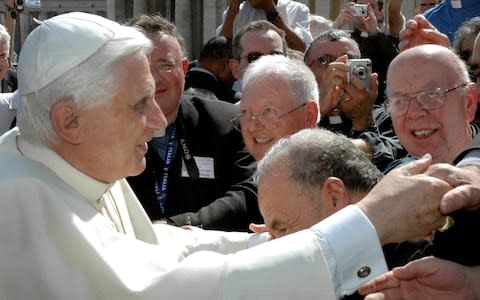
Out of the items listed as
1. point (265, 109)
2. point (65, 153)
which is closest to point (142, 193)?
point (265, 109)

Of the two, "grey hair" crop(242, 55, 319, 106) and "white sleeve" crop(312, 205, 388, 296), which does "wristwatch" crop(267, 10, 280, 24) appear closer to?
"grey hair" crop(242, 55, 319, 106)

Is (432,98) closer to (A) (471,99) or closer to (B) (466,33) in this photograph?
(A) (471,99)

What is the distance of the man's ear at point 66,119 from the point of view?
124 inches

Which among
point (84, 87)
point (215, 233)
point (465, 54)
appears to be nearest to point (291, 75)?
point (215, 233)

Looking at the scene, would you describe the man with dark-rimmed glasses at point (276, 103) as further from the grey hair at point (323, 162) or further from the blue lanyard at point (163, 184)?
the grey hair at point (323, 162)

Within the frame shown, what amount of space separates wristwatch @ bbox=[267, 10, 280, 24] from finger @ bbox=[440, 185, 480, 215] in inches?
273

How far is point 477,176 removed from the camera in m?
2.78

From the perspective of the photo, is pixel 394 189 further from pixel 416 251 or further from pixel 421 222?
pixel 416 251

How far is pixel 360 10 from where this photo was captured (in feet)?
31.2

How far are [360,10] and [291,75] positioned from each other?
466cm

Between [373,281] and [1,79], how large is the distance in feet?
26.1

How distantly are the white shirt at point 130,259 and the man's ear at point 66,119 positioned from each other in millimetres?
146

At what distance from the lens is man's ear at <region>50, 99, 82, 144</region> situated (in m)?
3.14

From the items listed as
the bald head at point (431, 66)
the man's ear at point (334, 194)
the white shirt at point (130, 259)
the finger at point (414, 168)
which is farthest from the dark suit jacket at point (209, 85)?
the finger at point (414, 168)
